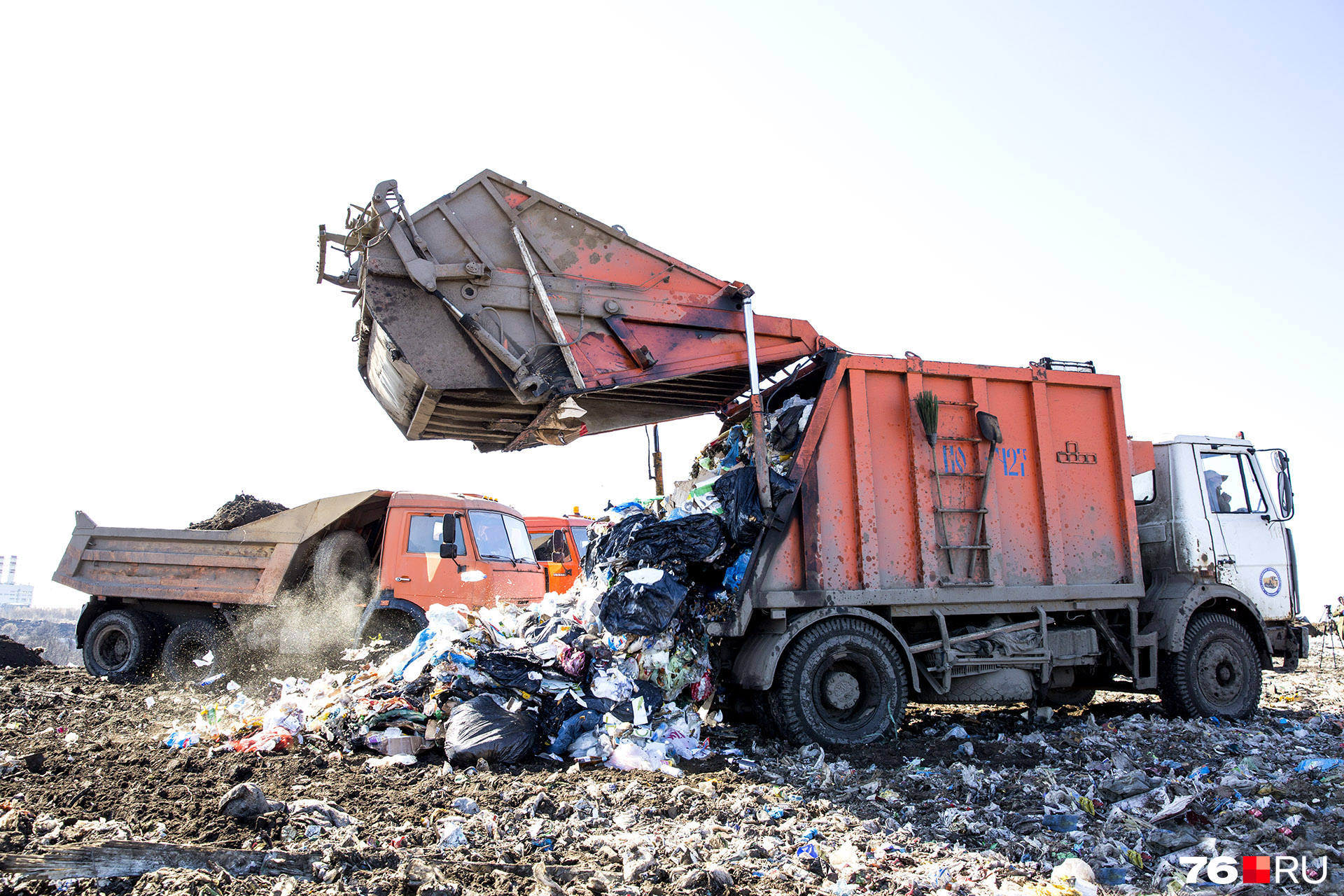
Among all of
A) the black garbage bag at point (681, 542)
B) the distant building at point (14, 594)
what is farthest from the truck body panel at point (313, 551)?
the distant building at point (14, 594)

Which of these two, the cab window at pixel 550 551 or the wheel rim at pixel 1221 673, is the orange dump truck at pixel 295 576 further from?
the wheel rim at pixel 1221 673

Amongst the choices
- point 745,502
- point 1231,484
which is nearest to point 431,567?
point 745,502

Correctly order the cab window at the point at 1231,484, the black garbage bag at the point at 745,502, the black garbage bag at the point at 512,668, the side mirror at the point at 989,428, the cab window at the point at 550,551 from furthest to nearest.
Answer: the cab window at the point at 550,551, the cab window at the point at 1231,484, the side mirror at the point at 989,428, the black garbage bag at the point at 745,502, the black garbage bag at the point at 512,668

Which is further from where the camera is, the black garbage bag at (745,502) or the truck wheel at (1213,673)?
the truck wheel at (1213,673)

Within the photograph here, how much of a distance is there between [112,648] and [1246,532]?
36.6ft

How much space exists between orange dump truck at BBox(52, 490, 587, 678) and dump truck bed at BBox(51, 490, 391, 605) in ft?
0.04

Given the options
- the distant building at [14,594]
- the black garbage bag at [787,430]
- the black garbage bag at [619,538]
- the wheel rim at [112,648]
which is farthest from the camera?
the distant building at [14,594]

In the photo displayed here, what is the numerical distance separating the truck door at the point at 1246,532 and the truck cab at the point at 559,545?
6048mm

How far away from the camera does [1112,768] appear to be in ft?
15.2

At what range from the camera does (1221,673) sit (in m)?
6.36

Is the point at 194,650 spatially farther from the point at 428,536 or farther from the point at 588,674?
the point at 588,674

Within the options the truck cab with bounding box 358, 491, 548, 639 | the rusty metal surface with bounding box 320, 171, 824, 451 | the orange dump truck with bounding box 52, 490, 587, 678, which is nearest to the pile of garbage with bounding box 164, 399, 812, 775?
the rusty metal surface with bounding box 320, 171, 824, 451

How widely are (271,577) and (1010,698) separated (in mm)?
6569

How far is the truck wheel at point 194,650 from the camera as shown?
26.7 feet
